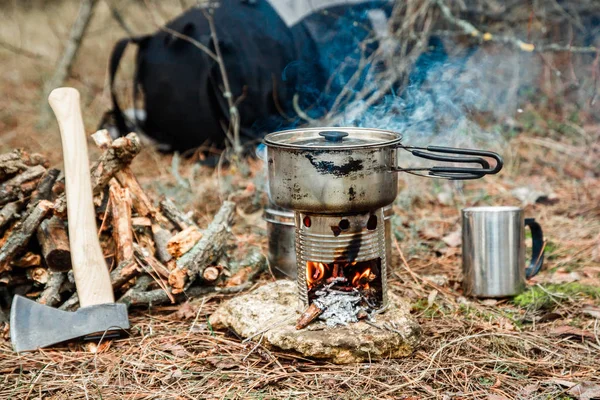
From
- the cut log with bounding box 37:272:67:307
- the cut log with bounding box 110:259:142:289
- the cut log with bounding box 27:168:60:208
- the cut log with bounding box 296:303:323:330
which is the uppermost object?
the cut log with bounding box 27:168:60:208

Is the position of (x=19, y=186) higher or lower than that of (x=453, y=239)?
higher

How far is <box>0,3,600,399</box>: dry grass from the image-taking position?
2.56 m

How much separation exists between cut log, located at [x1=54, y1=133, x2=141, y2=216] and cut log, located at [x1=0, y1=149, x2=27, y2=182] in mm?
446

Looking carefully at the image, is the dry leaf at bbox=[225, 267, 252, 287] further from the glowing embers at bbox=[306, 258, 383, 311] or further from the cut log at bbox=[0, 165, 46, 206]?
the cut log at bbox=[0, 165, 46, 206]

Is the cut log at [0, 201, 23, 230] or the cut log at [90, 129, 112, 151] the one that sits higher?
the cut log at [90, 129, 112, 151]

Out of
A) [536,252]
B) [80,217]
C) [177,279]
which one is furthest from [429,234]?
[80,217]

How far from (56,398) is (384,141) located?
1.76 m

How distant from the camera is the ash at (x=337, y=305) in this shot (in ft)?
9.45

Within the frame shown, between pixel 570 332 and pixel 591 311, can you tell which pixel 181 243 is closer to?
pixel 570 332

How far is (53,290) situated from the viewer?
10.6 ft

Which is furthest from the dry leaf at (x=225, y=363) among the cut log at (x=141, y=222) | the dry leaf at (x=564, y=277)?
the dry leaf at (x=564, y=277)

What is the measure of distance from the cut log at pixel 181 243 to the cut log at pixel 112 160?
0.51 metres

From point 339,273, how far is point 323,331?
0.99ft

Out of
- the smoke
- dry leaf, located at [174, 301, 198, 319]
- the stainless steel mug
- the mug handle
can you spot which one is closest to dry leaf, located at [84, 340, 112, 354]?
dry leaf, located at [174, 301, 198, 319]
